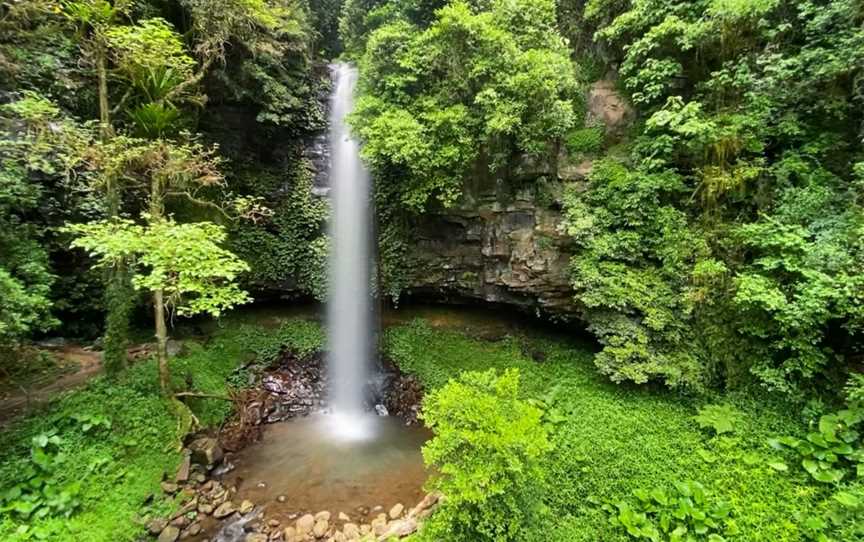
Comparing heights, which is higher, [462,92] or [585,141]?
[462,92]

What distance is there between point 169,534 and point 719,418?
8.39 meters

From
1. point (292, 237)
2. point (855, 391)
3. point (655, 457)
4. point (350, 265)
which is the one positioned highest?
point (292, 237)

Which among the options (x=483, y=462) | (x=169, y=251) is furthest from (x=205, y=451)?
(x=483, y=462)

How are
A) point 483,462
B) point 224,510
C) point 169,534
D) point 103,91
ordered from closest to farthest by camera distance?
point 483,462 → point 169,534 → point 224,510 → point 103,91

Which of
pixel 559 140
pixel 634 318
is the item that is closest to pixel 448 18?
pixel 559 140

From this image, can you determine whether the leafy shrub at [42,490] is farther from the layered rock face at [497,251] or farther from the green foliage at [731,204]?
the green foliage at [731,204]

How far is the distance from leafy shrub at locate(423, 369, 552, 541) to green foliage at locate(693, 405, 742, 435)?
3.08 meters

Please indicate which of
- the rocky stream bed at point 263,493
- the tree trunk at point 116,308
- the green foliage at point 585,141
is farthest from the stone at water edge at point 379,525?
the green foliage at point 585,141

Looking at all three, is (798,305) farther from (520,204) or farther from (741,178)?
(520,204)

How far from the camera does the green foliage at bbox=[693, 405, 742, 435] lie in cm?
575

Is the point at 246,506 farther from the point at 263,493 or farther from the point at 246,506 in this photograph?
the point at 263,493

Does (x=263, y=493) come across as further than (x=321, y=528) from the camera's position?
Yes

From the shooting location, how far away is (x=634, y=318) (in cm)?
704

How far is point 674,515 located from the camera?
5.10m
